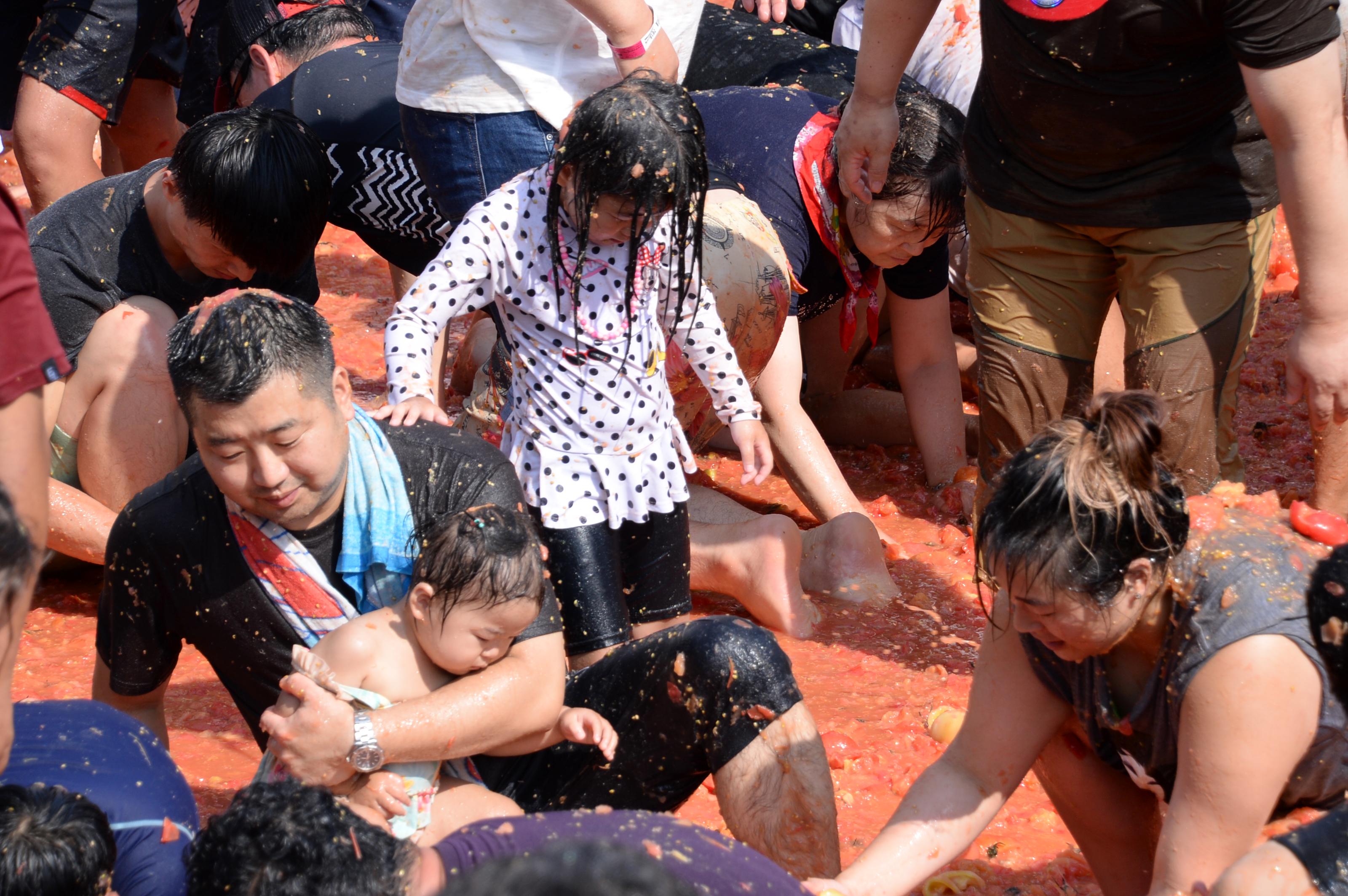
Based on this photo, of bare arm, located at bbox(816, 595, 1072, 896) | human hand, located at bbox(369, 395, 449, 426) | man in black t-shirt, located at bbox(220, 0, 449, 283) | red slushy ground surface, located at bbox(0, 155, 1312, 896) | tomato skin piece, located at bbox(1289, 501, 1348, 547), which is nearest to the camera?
tomato skin piece, located at bbox(1289, 501, 1348, 547)

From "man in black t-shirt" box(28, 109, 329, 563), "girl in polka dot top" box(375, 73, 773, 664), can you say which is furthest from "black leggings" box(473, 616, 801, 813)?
"man in black t-shirt" box(28, 109, 329, 563)

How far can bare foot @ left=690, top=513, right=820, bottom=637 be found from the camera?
336 centimetres

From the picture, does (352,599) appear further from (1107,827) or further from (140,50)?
(140,50)

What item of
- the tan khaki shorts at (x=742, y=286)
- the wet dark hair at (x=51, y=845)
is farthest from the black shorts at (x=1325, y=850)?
the tan khaki shorts at (x=742, y=286)

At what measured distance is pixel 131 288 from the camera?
10.9 ft

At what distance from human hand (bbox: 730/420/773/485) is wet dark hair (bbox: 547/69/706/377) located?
0.44m

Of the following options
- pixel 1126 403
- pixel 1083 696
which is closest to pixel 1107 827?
pixel 1083 696

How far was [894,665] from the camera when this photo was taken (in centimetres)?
324

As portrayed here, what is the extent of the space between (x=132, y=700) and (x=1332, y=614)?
2.04 meters

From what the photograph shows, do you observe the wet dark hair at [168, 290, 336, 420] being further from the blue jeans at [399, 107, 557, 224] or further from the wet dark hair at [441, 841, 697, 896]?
the wet dark hair at [441, 841, 697, 896]

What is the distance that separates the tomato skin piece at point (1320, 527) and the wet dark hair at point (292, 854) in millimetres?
1447

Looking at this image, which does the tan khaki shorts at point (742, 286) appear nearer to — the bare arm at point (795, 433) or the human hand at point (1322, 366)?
the bare arm at point (795, 433)

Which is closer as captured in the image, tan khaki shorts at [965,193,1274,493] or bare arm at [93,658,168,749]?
bare arm at [93,658,168,749]

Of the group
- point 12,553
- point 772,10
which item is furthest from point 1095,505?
point 772,10
